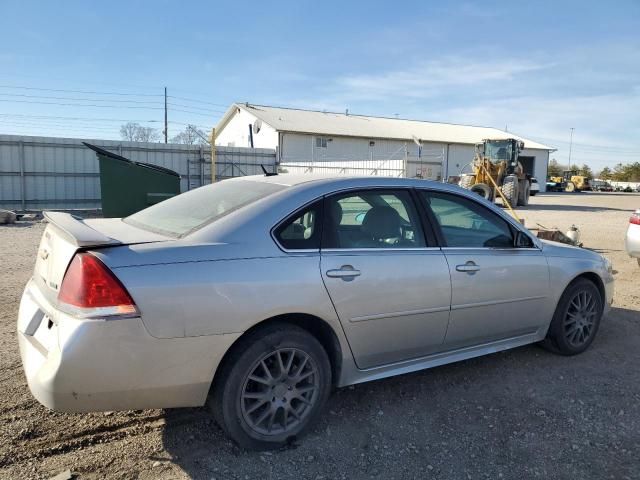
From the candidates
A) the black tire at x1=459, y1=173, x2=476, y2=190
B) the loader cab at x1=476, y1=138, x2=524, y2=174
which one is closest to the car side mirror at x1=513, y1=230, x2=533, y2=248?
the black tire at x1=459, y1=173, x2=476, y2=190

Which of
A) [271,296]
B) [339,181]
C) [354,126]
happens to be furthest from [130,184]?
[354,126]

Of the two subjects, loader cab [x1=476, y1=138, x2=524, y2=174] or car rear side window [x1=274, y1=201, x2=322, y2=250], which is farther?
loader cab [x1=476, y1=138, x2=524, y2=174]

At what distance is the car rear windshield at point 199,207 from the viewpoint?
303 cm

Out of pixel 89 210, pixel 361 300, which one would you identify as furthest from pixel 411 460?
pixel 89 210

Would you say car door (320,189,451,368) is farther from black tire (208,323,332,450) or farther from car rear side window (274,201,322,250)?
black tire (208,323,332,450)

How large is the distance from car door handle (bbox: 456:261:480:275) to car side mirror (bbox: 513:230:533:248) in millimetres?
544

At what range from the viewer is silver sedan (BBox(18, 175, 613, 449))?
8.00 feet

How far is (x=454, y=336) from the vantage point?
3.57 metres

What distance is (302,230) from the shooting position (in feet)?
9.80

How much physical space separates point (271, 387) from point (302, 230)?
905 mm

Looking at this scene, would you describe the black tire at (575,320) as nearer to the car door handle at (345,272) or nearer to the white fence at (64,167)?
the car door handle at (345,272)

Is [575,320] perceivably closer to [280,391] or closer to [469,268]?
[469,268]

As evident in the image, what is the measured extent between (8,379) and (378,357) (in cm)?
261

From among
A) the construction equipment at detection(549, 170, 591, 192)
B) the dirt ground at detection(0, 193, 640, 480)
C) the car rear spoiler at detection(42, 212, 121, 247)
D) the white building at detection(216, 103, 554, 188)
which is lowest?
the dirt ground at detection(0, 193, 640, 480)
